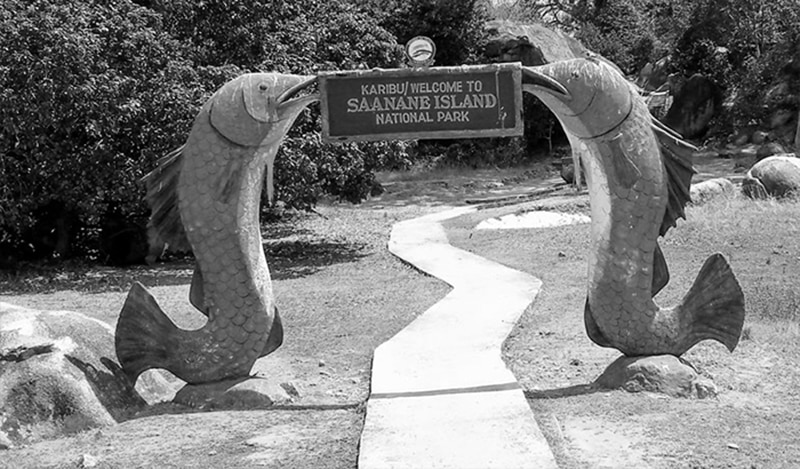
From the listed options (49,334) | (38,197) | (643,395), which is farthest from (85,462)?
(38,197)

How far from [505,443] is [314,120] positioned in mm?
9050

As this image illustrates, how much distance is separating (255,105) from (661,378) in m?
3.38

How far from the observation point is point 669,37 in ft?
106

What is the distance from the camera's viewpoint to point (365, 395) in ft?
22.8

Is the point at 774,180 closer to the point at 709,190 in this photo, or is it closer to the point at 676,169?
the point at 709,190

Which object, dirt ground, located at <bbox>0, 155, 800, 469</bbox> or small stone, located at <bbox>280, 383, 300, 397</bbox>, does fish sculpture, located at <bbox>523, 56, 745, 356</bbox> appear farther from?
small stone, located at <bbox>280, 383, 300, 397</bbox>

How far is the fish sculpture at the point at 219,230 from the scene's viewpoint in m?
6.40

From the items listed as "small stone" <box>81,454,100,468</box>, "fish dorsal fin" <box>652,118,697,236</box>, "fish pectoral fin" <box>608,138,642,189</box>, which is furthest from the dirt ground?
"fish pectoral fin" <box>608,138,642,189</box>

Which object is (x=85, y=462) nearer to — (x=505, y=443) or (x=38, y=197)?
(x=505, y=443)

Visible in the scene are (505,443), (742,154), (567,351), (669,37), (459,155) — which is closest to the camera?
(505,443)

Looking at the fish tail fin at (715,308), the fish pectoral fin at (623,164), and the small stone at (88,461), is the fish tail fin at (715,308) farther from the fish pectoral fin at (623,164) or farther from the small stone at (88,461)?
the small stone at (88,461)

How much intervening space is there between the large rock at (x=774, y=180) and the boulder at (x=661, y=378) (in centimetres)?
1084

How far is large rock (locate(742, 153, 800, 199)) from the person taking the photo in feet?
53.2

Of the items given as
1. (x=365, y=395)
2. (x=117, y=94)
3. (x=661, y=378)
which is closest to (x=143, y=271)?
(x=117, y=94)
